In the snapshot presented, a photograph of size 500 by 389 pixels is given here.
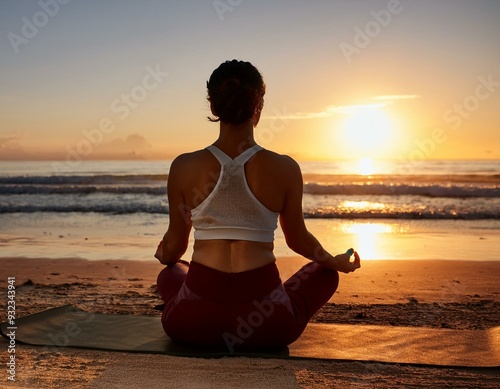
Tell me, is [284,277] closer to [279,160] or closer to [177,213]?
[177,213]

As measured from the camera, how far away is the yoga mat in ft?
11.5

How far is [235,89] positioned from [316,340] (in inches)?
68.9

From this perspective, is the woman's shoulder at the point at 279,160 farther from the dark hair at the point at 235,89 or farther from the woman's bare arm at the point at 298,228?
the dark hair at the point at 235,89

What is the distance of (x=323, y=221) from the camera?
13.3 meters

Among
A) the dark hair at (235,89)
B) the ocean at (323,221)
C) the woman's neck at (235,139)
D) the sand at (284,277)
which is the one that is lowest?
the sand at (284,277)

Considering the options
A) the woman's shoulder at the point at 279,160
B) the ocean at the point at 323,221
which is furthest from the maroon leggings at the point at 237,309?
the ocean at the point at 323,221

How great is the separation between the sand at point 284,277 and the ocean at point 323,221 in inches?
42.5

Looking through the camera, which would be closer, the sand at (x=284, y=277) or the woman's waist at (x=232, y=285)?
the sand at (x=284, y=277)

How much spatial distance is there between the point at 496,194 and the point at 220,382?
18.9 m

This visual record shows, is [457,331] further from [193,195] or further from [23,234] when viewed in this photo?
[23,234]

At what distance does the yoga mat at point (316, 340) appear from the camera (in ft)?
11.5

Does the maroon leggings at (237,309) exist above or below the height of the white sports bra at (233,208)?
below

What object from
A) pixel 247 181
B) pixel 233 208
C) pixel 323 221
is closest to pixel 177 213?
pixel 233 208

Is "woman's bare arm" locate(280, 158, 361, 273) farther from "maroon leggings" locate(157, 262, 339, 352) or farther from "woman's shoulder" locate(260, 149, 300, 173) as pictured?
"maroon leggings" locate(157, 262, 339, 352)
